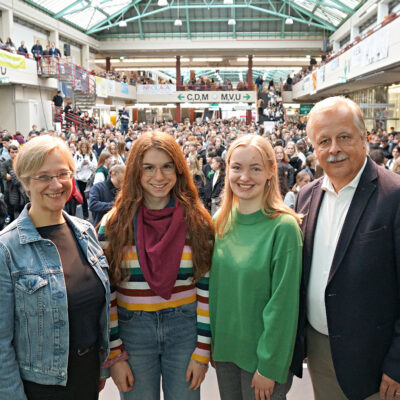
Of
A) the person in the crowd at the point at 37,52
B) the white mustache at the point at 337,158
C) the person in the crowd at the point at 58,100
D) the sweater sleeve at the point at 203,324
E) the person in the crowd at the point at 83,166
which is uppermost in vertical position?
the person in the crowd at the point at 37,52

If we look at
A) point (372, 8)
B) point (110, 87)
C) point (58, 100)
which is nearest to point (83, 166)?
point (58, 100)

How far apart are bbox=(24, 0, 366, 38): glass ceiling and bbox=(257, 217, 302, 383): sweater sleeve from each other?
34778 mm

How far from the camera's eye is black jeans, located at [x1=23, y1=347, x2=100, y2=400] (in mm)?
1920

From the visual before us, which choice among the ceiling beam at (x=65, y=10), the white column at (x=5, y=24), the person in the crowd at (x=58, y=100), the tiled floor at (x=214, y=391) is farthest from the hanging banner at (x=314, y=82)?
the tiled floor at (x=214, y=391)

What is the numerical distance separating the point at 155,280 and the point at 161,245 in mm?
179

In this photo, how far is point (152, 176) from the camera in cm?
219

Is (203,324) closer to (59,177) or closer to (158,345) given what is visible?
(158,345)

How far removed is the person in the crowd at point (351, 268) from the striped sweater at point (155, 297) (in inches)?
19.4

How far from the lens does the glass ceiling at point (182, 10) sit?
113 ft

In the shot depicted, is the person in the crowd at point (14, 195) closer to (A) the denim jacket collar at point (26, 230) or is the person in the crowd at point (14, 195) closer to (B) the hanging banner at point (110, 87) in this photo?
(A) the denim jacket collar at point (26, 230)

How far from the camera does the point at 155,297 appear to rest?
7.16 ft

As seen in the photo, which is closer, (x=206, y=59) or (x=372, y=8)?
(x=372, y=8)

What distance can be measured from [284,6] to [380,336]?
132ft

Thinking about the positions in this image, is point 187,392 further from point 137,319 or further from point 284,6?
point 284,6
